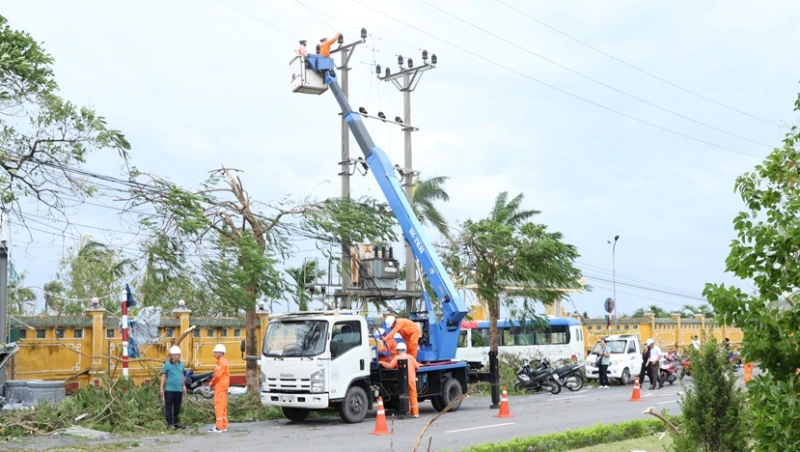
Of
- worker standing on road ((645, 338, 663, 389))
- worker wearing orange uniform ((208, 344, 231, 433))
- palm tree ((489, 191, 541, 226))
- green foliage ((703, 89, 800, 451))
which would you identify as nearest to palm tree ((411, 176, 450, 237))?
palm tree ((489, 191, 541, 226))

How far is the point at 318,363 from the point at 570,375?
45.1ft

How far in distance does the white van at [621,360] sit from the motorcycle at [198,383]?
15.0 meters

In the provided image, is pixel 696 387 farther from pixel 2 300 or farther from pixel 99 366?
pixel 99 366

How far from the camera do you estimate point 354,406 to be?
17.6 m

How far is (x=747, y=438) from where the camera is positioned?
8930mm

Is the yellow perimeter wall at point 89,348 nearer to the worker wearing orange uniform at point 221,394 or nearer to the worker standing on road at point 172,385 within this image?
the worker standing on road at point 172,385

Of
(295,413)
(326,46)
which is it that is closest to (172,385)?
(295,413)

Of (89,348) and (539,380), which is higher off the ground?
(89,348)

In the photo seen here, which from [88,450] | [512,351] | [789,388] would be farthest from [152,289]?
[512,351]

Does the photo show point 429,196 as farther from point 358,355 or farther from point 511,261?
point 358,355

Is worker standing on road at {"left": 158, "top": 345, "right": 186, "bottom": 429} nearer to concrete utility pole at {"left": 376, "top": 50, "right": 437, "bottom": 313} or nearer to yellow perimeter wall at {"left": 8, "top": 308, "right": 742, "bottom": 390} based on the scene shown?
yellow perimeter wall at {"left": 8, "top": 308, "right": 742, "bottom": 390}

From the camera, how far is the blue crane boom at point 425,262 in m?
19.9

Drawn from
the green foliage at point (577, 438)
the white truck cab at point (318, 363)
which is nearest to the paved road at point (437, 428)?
the white truck cab at point (318, 363)

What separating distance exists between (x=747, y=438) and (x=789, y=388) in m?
3.62
